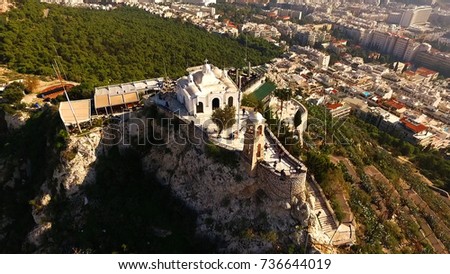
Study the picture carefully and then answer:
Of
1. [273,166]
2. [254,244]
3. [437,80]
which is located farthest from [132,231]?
[437,80]

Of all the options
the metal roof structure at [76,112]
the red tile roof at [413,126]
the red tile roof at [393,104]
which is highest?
the metal roof structure at [76,112]

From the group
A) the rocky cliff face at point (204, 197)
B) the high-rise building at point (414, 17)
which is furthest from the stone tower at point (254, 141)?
the high-rise building at point (414, 17)

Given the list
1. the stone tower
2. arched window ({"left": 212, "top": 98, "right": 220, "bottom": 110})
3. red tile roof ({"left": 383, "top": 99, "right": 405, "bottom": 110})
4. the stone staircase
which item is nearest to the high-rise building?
red tile roof ({"left": 383, "top": 99, "right": 405, "bottom": 110})

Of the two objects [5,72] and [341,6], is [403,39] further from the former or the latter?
[5,72]

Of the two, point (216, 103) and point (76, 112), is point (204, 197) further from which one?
point (76, 112)

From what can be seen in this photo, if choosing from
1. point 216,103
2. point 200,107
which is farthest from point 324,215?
point 200,107

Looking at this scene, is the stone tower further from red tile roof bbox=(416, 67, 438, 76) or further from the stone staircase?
red tile roof bbox=(416, 67, 438, 76)

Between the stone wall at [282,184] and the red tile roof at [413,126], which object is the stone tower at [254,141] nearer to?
the stone wall at [282,184]
